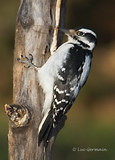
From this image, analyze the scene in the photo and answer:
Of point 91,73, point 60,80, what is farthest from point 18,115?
point 91,73

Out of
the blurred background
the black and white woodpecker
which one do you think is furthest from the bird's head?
→ the blurred background

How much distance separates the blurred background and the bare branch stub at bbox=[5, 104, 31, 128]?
12.9ft

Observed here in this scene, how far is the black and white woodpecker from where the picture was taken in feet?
11.9

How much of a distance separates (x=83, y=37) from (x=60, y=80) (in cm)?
60

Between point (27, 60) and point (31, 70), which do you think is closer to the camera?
point (27, 60)

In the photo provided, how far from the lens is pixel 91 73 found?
8414 millimetres

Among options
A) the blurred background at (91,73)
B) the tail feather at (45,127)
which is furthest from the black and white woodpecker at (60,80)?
the blurred background at (91,73)

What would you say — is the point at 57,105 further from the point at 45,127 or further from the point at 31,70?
the point at 31,70

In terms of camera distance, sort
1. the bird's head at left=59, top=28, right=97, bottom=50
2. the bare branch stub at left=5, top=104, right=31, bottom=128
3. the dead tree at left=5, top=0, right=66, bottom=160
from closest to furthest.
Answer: the bare branch stub at left=5, top=104, right=31, bottom=128 → the dead tree at left=5, top=0, right=66, bottom=160 → the bird's head at left=59, top=28, right=97, bottom=50

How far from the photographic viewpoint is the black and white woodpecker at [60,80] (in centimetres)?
362

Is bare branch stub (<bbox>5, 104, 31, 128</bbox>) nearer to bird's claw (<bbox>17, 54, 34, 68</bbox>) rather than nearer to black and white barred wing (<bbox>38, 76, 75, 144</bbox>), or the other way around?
black and white barred wing (<bbox>38, 76, 75, 144</bbox>)

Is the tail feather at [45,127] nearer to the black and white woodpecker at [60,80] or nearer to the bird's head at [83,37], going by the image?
the black and white woodpecker at [60,80]

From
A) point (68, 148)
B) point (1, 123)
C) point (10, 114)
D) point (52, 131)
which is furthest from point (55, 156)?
point (10, 114)

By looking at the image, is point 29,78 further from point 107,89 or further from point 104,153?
point 107,89
